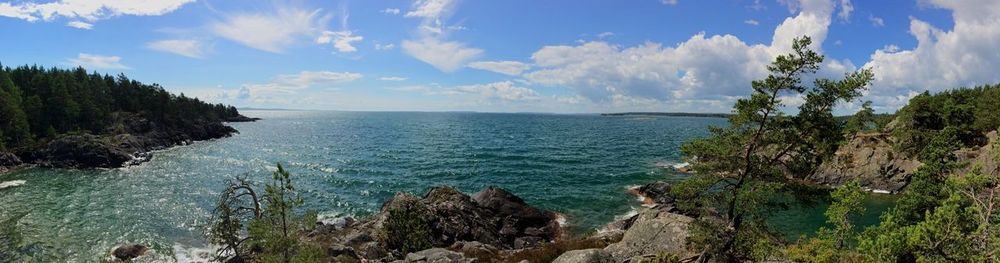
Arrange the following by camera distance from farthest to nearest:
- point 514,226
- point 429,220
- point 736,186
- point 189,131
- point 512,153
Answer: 1. point 189,131
2. point 512,153
3. point 514,226
4. point 429,220
5. point 736,186

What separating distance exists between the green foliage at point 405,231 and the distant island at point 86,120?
6242cm

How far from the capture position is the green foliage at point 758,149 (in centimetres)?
1894

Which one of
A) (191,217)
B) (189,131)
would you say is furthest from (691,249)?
(189,131)

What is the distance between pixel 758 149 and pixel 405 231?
23144 millimetres

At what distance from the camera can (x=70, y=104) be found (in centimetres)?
9125

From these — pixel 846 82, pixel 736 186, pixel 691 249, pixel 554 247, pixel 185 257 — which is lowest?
pixel 185 257

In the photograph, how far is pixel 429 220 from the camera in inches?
1469

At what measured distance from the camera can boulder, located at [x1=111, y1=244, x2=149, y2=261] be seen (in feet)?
111

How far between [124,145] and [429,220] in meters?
75.0

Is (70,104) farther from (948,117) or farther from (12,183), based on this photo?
(948,117)

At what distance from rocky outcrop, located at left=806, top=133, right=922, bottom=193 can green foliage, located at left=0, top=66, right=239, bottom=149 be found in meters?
116

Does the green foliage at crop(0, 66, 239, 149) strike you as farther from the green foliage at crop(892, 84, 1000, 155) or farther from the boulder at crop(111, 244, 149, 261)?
the green foliage at crop(892, 84, 1000, 155)

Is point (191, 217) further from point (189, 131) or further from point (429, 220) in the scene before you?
point (189, 131)

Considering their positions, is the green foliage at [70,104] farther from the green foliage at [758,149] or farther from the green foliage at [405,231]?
the green foliage at [758,149]
